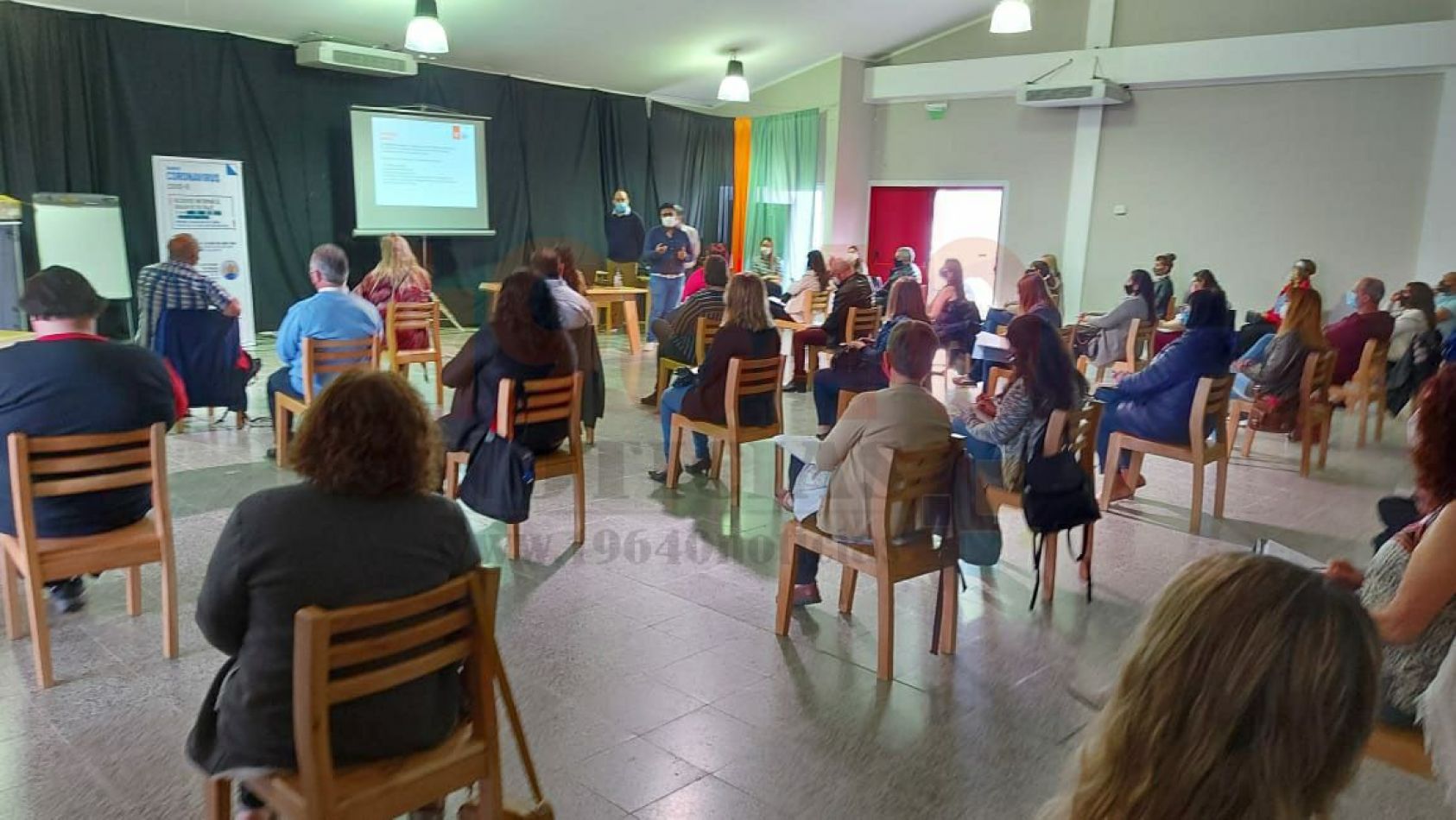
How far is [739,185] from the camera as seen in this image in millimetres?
13180

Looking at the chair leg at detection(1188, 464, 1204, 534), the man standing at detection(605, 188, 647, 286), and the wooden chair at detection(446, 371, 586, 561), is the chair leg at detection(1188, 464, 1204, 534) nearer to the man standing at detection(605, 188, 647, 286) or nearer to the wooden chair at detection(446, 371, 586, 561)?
the wooden chair at detection(446, 371, 586, 561)

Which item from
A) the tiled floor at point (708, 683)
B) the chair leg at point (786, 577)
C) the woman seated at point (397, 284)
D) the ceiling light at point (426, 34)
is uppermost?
the ceiling light at point (426, 34)

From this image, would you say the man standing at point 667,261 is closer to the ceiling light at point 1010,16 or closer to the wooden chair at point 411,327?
the wooden chair at point 411,327

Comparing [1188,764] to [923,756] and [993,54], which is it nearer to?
[923,756]

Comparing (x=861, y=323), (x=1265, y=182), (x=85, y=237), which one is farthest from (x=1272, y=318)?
(x=85, y=237)

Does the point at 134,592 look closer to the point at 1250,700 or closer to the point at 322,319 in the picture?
the point at 322,319

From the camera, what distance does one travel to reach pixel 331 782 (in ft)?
5.26

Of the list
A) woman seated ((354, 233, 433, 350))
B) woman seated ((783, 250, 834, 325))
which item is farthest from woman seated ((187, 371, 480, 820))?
woman seated ((783, 250, 834, 325))

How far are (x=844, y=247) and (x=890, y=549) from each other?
942 centimetres

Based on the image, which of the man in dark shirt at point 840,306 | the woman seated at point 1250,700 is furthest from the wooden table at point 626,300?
the woman seated at point 1250,700

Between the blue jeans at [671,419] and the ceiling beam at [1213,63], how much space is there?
278 inches

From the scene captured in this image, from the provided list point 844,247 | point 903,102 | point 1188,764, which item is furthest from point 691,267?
point 1188,764

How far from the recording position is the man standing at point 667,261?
930 centimetres

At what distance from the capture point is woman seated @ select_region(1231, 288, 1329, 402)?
17.2 feet
